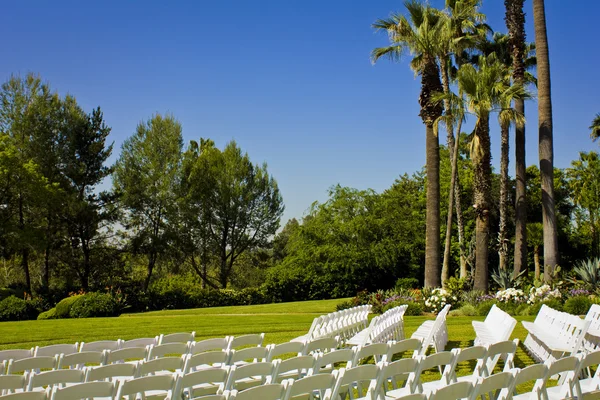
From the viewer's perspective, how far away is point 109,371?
5.09 m

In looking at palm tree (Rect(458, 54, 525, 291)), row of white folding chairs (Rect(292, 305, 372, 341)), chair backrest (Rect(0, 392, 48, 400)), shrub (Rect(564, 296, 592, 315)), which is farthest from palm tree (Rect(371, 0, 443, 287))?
chair backrest (Rect(0, 392, 48, 400))

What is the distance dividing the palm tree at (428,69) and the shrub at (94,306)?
1387 cm

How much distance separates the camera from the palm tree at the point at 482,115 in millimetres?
21219

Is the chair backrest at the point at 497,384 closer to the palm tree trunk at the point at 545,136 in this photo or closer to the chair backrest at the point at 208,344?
the chair backrest at the point at 208,344

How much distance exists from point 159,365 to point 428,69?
1994cm

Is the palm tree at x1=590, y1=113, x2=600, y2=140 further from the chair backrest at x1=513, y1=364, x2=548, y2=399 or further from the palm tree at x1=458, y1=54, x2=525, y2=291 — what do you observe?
the chair backrest at x1=513, y1=364, x2=548, y2=399

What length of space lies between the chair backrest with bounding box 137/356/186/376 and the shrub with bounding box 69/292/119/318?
20845 millimetres

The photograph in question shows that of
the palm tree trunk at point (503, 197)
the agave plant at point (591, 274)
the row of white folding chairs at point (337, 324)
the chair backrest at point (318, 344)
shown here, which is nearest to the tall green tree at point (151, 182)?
the palm tree trunk at point (503, 197)

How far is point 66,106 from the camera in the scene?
41031 mm

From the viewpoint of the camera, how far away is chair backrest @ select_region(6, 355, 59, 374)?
18.8 ft

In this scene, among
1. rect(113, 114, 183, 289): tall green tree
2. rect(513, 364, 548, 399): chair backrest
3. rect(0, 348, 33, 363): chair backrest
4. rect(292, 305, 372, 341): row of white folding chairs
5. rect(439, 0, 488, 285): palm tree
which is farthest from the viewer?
rect(113, 114, 183, 289): tall green tree

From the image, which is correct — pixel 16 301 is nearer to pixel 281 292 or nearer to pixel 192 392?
pixel 281 292

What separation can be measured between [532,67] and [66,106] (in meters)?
30.4

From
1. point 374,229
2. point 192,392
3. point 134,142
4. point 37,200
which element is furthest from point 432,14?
point 134,142
